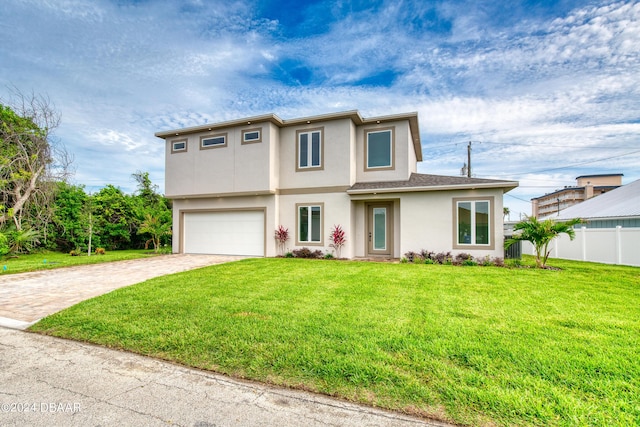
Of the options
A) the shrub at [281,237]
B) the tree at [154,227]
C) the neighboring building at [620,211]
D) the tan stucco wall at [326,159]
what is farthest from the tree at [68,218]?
the neighboring building at [620,211]

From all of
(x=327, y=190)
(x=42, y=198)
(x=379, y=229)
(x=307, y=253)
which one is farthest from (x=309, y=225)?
(x=42, y=198)

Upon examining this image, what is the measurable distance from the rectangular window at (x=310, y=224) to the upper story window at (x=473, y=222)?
5.40 meters

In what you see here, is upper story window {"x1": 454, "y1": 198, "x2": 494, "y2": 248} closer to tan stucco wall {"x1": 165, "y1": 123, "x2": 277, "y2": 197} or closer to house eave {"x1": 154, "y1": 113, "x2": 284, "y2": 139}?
tan stucco wall {"x1": 165, "y1": 123, "x2": 277, "y2": 197}

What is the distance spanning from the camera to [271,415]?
2301mm

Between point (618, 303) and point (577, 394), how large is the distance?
14.3 feet

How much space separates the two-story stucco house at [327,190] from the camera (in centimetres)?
1097

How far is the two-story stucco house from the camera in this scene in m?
11.0

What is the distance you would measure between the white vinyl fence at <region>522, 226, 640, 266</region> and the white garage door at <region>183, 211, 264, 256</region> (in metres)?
12.7

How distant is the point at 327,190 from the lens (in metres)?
12.2

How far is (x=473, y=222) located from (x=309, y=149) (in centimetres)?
720

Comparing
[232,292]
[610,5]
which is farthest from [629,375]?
[610,5]

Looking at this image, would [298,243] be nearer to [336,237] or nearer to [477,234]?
[336,237]

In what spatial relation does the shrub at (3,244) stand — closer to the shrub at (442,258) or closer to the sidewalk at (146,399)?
the sidewalk at (146,399)

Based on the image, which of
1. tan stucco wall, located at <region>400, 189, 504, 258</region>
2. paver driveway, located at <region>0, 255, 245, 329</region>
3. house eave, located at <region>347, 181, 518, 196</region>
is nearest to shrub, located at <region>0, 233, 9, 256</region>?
paver driveway, located at <region>0, 255, 245, 329</region>
